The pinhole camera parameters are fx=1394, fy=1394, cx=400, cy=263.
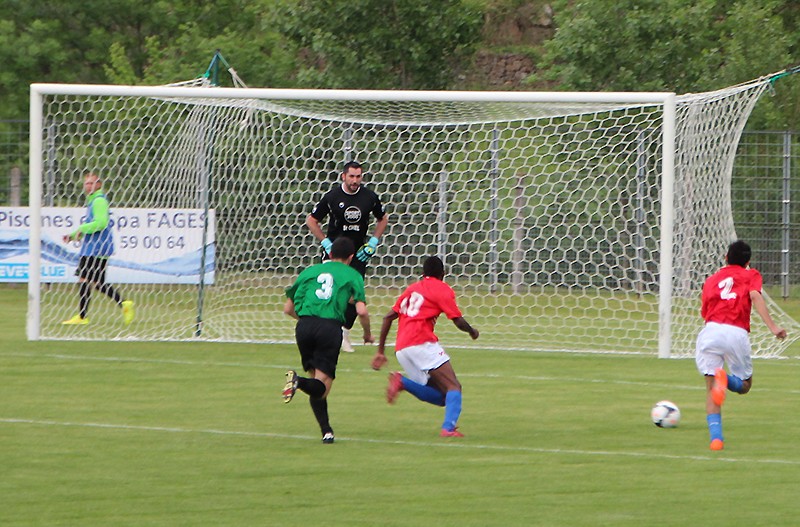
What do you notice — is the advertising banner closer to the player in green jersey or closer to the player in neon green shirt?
the player in neon green shirt

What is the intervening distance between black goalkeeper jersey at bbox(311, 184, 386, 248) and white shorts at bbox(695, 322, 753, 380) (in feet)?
16.9

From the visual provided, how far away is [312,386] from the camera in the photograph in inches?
Answer: 349

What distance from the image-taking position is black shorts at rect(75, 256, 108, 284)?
16422 mm

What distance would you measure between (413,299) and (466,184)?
27.0ft

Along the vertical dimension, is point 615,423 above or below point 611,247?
below

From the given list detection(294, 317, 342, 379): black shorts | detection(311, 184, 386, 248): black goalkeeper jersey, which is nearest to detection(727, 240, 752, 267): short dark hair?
detection(294, 317, 342, 379): black shorts

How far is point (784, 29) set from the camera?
92.8 ft

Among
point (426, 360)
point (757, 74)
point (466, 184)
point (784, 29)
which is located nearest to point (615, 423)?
point (426, 360)

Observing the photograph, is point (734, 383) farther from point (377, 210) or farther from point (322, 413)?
point (377, 210)

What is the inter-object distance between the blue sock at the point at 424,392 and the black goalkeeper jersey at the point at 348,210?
14.8 ft

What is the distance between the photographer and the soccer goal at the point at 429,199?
15.1 meters

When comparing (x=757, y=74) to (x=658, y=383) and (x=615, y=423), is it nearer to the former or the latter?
(x=658, y=383)

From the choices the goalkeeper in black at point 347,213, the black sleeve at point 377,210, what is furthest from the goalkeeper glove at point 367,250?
the black sleeve at point 377,210

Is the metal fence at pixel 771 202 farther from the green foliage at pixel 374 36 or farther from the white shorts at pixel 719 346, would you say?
the white shorts at pixel 719 346
